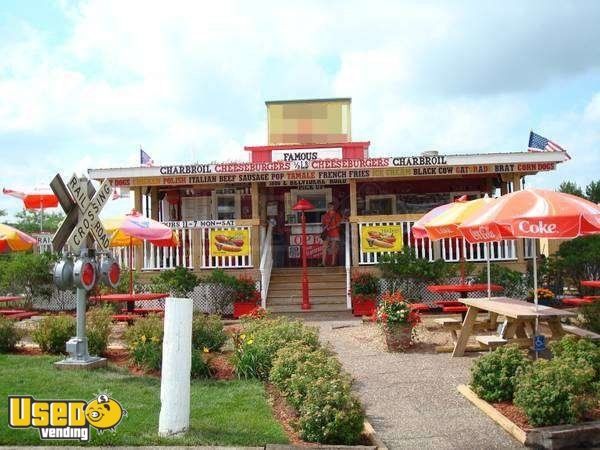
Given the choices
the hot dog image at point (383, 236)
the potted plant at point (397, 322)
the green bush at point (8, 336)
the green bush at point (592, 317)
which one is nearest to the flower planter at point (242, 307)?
the hot dog image at point (383, 236)

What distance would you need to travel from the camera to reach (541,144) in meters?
16.1

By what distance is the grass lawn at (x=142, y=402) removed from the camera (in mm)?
5461

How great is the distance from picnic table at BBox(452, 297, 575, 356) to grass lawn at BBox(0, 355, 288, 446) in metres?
3.36

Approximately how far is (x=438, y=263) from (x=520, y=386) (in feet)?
29.8

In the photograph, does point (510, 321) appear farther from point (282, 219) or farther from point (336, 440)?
point (282, 219)

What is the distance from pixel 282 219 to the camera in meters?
19.5

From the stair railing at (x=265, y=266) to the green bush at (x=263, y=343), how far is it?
21.1ft

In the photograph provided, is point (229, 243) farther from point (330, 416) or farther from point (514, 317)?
point (330, 416)

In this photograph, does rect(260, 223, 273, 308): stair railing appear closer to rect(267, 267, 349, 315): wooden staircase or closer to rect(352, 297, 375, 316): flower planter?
rect(267, 267, 349, 315): wooden staircase

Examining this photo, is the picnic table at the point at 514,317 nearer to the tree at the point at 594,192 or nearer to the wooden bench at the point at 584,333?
the wooden bench at the point at 584,333

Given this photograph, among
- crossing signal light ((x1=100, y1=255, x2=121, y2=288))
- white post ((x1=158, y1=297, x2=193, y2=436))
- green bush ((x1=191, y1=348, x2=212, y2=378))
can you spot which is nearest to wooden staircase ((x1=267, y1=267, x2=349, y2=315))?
crossing signal light ((x1=100, y1=255, x2=121, y2=288))

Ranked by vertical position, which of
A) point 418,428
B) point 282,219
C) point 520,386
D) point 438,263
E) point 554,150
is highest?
point 554,150

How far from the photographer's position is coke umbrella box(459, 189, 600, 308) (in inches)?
300

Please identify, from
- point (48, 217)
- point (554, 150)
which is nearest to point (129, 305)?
point (554, 150)
